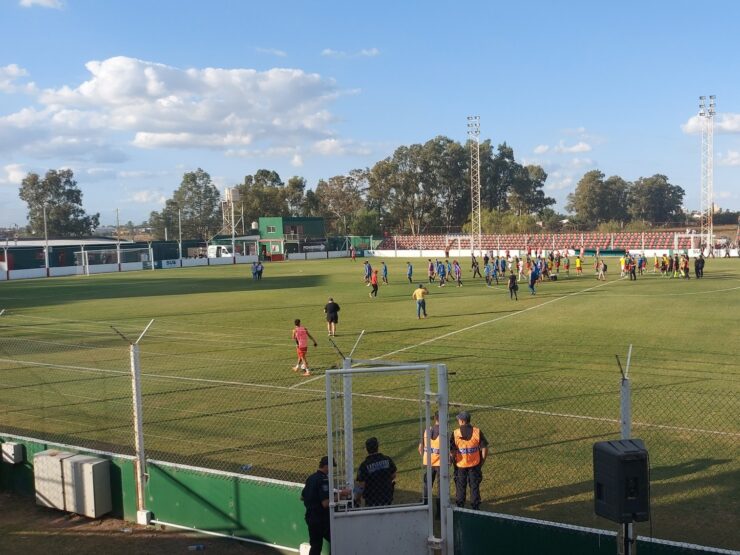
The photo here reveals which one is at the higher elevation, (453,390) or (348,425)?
(348,425)

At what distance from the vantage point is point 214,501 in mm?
7906

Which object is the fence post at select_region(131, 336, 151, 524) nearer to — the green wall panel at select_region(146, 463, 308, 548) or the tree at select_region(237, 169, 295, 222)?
the green wall panel at select_region(146, 463, 308, 548)

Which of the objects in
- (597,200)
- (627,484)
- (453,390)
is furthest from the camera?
(597,200)

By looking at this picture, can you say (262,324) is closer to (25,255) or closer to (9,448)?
(9,448)

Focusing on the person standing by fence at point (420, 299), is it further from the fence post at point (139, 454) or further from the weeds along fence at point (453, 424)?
the fence post at point (139, 454)

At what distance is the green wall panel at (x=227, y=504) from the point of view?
24.6 ft

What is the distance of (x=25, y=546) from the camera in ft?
25.5

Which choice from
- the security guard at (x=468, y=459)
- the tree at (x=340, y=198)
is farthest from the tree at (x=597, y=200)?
the security guard at (x=468, y=459)

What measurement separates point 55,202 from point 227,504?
11459 cm

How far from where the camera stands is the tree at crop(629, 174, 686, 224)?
132 m

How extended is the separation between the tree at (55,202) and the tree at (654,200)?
→ 337ft

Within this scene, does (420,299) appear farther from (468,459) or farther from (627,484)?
(627,484)

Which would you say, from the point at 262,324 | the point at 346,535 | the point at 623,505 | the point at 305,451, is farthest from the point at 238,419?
the point at 262,324

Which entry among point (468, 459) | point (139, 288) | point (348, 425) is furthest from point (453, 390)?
point (139, 288)
